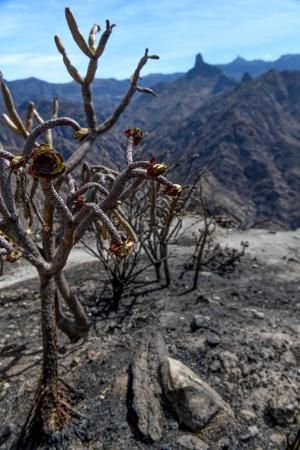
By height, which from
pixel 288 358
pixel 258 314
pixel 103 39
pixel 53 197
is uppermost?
pixel 103 39

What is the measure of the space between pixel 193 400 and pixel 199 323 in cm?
127

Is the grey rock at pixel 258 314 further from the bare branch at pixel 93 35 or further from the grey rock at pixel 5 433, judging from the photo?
the bare branch at pixel 93 35

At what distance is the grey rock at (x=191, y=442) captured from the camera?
355 cm

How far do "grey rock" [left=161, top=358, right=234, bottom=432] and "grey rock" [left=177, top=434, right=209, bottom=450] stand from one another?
0.25ft

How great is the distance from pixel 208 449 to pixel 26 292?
4152 millimetres

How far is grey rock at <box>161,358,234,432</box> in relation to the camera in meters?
3.72

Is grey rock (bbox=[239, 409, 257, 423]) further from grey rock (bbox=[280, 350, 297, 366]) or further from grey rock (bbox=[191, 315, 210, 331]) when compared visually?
grey rock (bbox=[191, 315, 210, 331])

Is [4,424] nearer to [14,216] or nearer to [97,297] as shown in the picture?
[14,216]

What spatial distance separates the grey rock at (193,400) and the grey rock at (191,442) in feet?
0.25

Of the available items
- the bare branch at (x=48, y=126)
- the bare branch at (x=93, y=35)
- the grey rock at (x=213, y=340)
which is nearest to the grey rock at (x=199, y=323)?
the grey rock at (x=213, y=340)

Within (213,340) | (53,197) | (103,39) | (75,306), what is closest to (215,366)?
(213,340)

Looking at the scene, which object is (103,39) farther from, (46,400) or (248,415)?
(248,415)

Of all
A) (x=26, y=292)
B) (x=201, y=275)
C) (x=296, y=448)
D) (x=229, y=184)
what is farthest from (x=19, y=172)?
(x=229, y=184)

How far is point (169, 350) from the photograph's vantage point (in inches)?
181
